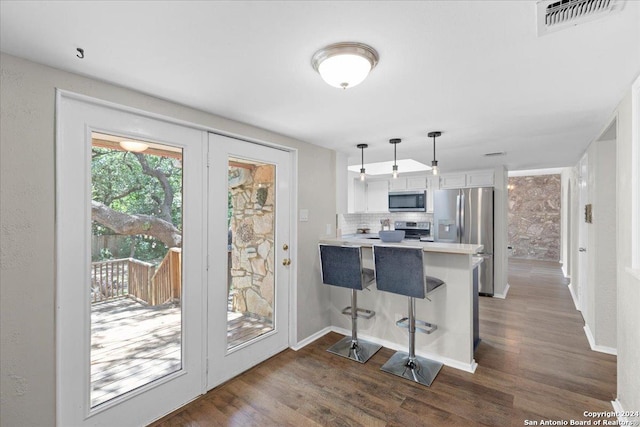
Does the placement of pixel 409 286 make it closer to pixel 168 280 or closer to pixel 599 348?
pixel 168 280

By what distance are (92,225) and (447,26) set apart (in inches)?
86.2

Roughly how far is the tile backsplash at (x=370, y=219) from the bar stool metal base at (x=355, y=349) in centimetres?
325

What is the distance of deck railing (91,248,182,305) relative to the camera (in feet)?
5.99

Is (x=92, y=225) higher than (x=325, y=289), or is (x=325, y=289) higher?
(x=92, y=225)

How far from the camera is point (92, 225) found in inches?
70.2

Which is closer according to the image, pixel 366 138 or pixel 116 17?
pixel 116 17

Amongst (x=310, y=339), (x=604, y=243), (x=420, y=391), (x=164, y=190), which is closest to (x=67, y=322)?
(x=164, y=190)

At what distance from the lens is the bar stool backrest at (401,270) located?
8.00 ft

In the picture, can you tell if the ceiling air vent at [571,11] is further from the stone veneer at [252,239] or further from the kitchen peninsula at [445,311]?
the stone veneer at [252,239]

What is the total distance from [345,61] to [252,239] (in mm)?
1874

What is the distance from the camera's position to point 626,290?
74.8 inches

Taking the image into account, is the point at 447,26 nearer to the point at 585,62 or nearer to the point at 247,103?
the point at 585,62

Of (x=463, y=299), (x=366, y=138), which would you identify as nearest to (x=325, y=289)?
(x=463, y=299)

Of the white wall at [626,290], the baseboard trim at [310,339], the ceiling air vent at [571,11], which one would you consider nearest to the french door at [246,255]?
the baseboard trim at [310,339]
